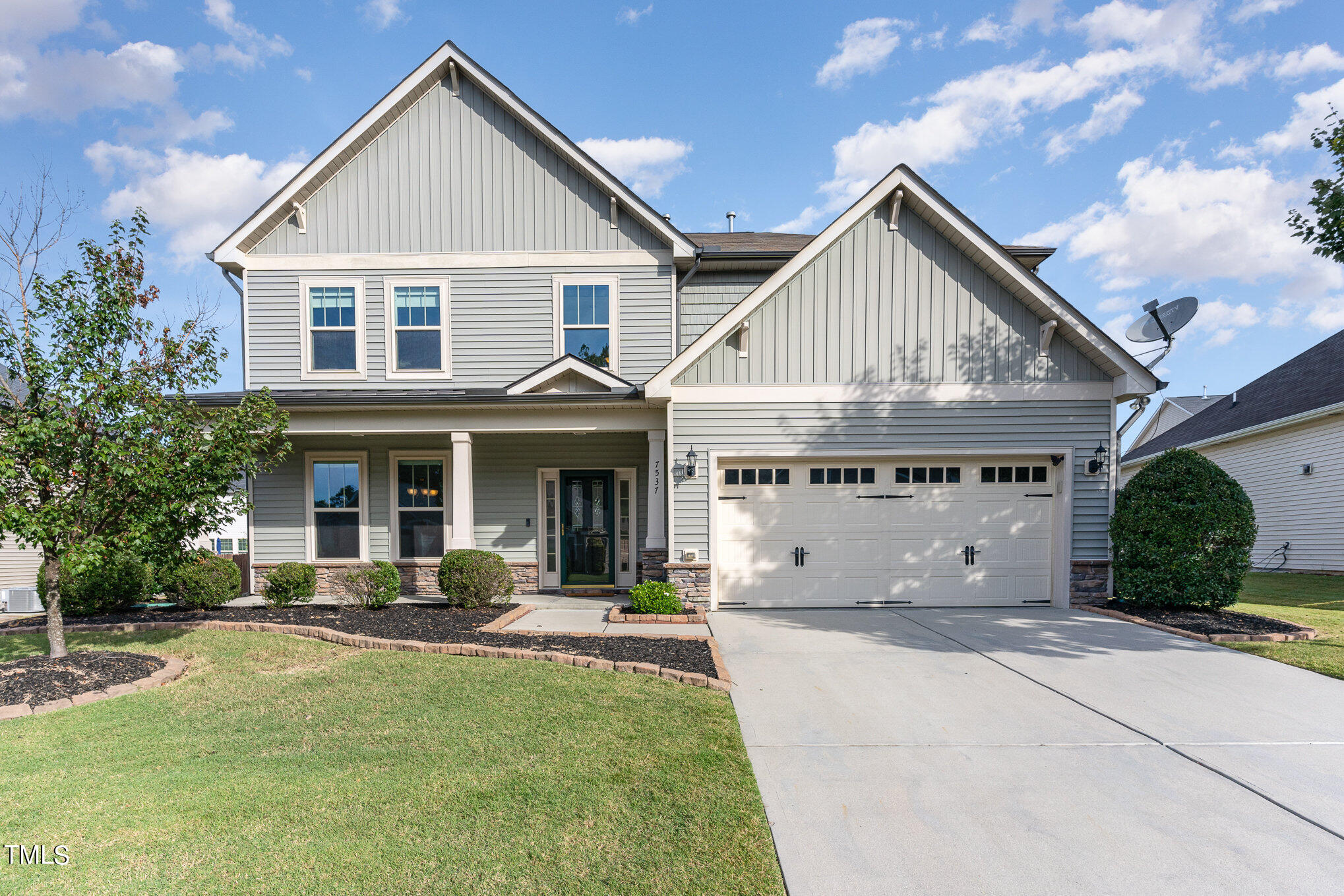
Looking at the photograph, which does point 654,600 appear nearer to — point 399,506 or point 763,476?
point 763,476

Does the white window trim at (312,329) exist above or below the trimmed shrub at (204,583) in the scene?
above

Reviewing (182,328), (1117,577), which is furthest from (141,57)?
(1117,577)

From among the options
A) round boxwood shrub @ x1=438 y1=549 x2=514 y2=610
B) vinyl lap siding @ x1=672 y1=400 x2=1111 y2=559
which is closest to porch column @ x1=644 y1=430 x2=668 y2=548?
vinyl lap siding @ x1=672 y1=400 x2=1111 y2=559

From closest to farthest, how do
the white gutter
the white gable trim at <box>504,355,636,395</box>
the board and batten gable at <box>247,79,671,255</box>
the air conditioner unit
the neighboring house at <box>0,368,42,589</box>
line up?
the white gable trim at <box>504,355,636,395</box> < the board and batten gable at <box>247,79,671,255</box> < the air conditioner unit < the white gutter < the neighboring house at <box>0,368,42,589</box>

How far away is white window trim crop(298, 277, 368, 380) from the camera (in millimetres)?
10938

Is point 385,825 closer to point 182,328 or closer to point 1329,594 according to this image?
point 182,328

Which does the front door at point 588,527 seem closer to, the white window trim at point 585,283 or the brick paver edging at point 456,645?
the white window trim at point 585,283

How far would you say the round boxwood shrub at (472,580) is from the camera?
8859 mm

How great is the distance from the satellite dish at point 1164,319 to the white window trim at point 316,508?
1342cm

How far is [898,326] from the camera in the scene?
9.38 meters

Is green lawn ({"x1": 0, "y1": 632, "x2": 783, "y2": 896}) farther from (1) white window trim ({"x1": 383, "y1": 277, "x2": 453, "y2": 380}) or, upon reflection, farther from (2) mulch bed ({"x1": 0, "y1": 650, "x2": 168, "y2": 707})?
(1) white window trim ({"x1": 383, "y1": 277, "x2": 453, "y2": 380})

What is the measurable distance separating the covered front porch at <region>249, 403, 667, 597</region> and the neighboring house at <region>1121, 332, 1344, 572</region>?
47.4ft

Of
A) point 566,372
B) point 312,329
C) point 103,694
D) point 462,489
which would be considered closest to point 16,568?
point 312,329

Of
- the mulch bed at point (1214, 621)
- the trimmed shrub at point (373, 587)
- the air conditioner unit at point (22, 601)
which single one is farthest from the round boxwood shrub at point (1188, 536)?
the air conditioner unit at point (22, 601)
